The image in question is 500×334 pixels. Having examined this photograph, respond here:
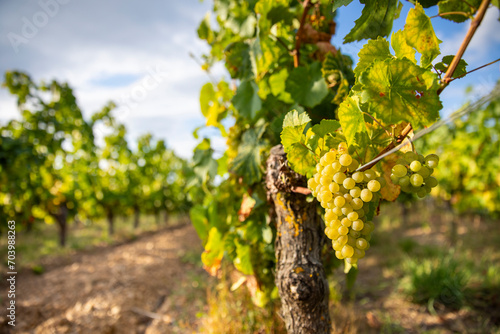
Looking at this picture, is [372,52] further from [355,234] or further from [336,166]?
[355,234]

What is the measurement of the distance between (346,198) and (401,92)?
0.33 metres

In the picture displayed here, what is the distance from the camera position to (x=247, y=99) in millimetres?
1472

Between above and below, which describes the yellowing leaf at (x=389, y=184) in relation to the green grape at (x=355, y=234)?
above

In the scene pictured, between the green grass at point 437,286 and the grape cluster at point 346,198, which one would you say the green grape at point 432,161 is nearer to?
the grape cluster at point 346,198

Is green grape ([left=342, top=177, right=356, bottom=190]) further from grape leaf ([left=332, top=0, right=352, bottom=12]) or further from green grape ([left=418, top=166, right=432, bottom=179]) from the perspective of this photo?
grape leaf ([left=332, top=0, right=352, bottom=12])

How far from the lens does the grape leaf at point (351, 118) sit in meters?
0.82

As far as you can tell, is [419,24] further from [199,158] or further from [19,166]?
[19,166]

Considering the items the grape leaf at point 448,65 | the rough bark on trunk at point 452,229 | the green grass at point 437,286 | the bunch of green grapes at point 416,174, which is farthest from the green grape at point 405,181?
the rough bark on trunk at point 452,229

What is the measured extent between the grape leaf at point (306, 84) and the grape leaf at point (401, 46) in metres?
0.48

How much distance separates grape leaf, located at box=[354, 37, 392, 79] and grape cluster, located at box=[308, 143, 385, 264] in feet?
0.82

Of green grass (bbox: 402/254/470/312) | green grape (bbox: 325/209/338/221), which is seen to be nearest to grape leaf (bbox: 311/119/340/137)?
green grape (bbox: 325/209/338/221)

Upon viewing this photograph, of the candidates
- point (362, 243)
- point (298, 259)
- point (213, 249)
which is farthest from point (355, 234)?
point (213, 249)

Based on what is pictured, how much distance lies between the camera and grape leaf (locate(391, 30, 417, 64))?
2.57 ft

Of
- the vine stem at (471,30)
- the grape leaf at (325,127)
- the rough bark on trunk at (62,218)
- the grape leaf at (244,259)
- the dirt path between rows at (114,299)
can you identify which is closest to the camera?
the vine stem at (471,30)
